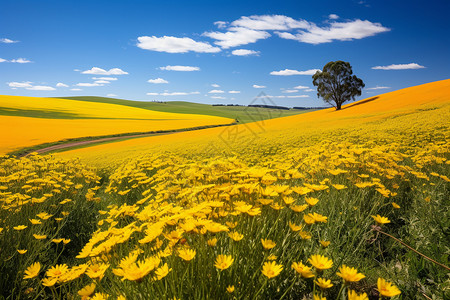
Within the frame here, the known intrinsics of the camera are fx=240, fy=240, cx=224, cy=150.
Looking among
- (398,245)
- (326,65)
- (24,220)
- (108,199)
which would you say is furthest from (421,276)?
(326,65)

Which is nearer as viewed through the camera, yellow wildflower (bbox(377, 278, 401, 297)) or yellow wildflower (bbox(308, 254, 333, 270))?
yellow wildflower (bbox(377, 278, 401, 297))

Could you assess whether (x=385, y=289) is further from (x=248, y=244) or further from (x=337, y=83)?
(x=337, y=83)

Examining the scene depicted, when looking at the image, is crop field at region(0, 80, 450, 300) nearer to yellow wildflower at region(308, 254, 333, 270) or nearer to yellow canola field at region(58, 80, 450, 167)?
yellow wildflower at region(308, 254, 333, 270)

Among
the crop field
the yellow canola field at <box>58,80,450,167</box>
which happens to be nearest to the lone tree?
the yellow canola field at <box>58,80,450,167</box>

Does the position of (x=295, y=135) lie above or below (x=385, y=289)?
below

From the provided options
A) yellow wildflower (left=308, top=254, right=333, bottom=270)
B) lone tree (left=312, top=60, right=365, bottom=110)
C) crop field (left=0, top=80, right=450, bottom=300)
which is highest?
lone tree (left=312, top=60, right=365, bottom=110)

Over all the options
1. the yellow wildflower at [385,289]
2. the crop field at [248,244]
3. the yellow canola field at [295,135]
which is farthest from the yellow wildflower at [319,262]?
the yellow canola field at [295,135]

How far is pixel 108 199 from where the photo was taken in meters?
6.39

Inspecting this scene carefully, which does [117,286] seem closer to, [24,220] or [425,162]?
[24,220]

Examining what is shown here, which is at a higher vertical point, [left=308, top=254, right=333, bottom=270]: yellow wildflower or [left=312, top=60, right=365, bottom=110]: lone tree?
[left=312, top=60, right=365, bottom=110]: lone tree

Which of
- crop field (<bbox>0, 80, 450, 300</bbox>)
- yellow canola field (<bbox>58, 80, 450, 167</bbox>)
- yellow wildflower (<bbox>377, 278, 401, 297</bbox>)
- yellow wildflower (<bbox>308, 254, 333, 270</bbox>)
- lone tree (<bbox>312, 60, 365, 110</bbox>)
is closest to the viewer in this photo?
yellow wildflower (<bbox>377, 278, 401, 297</bbox>)

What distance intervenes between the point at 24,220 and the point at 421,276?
201 inches

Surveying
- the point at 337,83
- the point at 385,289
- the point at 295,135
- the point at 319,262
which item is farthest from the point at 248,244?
the point at 337,83

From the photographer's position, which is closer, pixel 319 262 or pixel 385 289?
pixel 385 289
